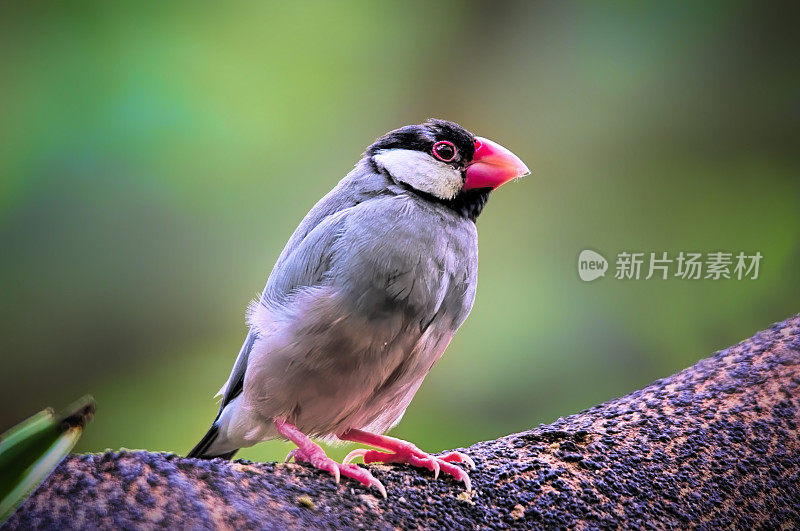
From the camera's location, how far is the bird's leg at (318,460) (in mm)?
1155

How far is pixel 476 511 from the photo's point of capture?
1138mm

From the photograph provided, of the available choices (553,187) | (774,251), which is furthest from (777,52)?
(553,187)

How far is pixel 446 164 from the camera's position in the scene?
167cm

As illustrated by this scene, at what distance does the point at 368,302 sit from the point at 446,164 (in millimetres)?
433

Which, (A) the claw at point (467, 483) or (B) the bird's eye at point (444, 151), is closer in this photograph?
(A) the claw at point (467, 483)

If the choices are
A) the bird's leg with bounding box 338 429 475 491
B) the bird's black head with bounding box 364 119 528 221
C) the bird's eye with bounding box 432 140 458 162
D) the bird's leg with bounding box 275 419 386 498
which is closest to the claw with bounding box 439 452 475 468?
the bird's leg with bounding box 338 429 475 491

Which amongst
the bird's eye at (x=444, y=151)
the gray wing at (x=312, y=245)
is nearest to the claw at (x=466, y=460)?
the gray wing at (x=312, y=245)

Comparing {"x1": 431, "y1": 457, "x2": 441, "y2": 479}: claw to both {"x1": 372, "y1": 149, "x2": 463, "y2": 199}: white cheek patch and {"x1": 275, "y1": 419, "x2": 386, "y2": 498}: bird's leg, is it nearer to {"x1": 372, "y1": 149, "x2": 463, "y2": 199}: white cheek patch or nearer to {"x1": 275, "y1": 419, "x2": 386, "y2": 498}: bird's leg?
{"x1": 275, "y1": 419, "x2": 386, "y2": 498}: bird's leg

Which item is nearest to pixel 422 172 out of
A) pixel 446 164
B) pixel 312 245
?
pixel 446 164

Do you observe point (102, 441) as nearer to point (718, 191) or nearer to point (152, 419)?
point (152, 419)

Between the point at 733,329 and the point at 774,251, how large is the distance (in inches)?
16.0

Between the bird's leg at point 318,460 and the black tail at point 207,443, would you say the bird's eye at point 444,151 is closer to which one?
the bird's leg at point 318,460

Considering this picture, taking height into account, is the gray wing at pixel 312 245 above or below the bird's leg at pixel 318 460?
above

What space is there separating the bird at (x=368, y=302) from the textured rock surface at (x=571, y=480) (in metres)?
0.15
